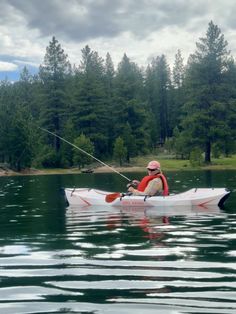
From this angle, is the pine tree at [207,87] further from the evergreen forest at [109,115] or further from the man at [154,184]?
the man at [154,184]

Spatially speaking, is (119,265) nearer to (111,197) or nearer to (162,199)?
(162,199)

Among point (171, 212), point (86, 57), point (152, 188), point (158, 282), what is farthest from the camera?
point (86, 57)

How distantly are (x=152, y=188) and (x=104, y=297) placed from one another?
1236 centimetres

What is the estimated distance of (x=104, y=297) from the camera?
6988mm

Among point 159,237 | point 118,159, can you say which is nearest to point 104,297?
point 159,237

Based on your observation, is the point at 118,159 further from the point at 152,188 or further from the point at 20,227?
the point at 20,227

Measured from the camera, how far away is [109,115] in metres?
87.4

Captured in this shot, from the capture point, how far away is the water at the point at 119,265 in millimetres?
6688

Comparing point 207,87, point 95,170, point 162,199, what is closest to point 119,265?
point 162,199

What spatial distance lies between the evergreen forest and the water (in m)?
47.8

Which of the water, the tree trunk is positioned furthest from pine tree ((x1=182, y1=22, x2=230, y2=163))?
the water

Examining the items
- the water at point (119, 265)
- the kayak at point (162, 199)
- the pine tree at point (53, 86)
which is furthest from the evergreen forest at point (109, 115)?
the water at point (119, 265)

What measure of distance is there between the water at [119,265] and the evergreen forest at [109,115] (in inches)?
1883

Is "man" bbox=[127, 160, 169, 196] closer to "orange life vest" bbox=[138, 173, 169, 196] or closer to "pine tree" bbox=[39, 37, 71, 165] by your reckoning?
"orange life vest" bbox=[138, 173, 169, 196]
